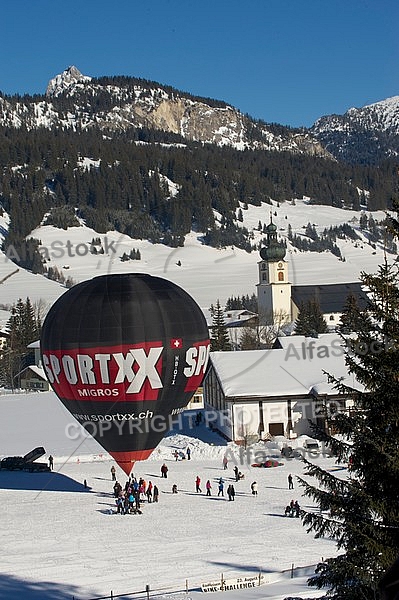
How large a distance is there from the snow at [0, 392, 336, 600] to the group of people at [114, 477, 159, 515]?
26cm

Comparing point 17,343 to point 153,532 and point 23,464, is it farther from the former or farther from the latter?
point 153,532

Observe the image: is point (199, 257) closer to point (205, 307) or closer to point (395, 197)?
point (205, 307)

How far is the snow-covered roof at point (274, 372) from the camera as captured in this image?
35812 mm

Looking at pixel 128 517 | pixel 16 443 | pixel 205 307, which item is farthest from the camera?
pixel 205 307

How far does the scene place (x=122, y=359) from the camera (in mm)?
22609

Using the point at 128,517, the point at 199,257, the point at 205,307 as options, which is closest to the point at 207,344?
the point at 128,517

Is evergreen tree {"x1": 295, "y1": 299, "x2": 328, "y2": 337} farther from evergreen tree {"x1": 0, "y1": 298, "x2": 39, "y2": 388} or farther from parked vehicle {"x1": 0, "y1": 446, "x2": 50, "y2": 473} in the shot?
parked vehicle {"x1": 0, "y1": 446, "x2": 50, "y2": 473}

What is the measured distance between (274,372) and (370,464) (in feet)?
91.2

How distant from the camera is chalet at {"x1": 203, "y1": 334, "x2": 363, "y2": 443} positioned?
35156mm

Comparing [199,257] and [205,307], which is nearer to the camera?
[205,307]

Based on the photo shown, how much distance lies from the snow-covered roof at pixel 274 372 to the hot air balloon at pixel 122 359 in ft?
38.7

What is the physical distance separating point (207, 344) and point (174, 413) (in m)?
2.32

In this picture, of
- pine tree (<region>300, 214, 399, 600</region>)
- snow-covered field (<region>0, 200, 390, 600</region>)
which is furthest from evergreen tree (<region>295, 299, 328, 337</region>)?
pine tree (<region>300, 214, 399, 600</region>)

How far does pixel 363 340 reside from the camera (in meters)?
10.4
